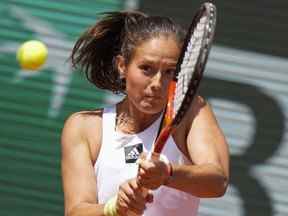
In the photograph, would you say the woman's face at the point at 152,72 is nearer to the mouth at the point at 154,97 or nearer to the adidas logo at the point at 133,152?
the mouth at the point at 154,97

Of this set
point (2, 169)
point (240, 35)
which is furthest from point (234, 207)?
point (2, 169)

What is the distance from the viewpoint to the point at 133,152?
3.45 meters

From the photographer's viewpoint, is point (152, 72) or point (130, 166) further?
point (130, 166)

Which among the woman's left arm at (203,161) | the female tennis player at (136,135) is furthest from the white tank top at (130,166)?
the woman's left arm at (203,161)

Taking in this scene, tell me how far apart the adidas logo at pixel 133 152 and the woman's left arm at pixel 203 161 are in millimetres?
174

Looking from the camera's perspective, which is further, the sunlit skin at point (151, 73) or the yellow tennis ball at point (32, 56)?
the yellow tennis ball at point (32, 56)

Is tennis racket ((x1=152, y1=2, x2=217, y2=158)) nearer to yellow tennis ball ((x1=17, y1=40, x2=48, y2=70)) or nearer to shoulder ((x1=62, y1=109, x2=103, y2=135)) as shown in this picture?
shoulder ((x1=62, y1=109, x2=103, y2=135))

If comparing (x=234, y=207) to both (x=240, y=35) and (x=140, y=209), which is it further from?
(x=140, y=209)

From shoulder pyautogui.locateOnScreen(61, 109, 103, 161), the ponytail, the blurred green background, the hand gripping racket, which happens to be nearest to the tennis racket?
the hand gripping racket

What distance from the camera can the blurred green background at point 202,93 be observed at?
5.80 metres

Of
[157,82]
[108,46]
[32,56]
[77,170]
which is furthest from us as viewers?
[32,56]

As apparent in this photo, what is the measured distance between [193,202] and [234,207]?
246 centimetres

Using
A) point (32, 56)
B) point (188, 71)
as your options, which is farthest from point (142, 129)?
point (32, 56)

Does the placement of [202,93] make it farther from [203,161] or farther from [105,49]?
[203,161]
